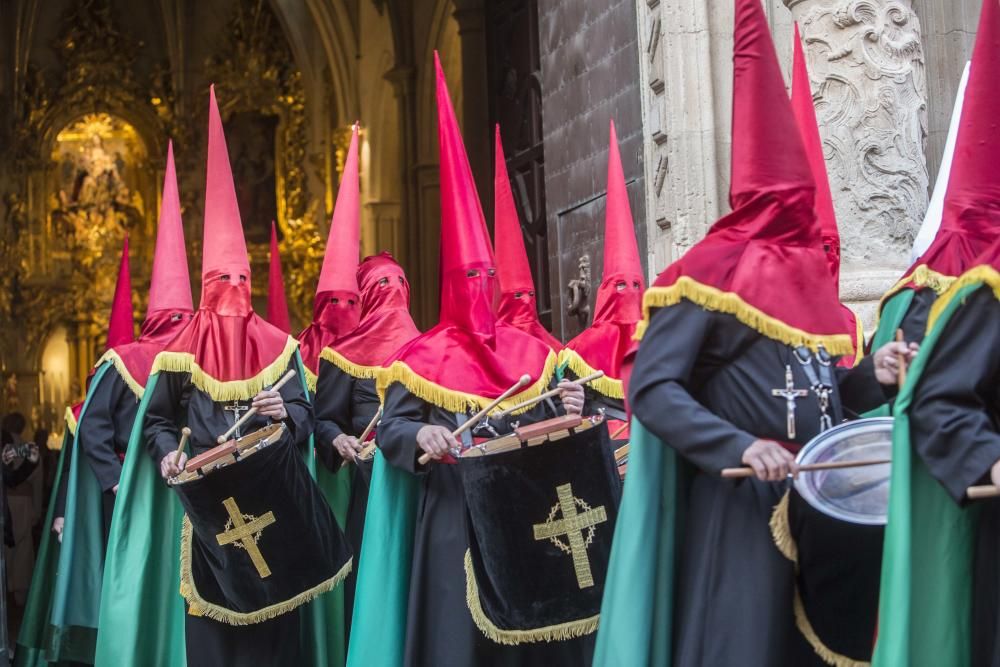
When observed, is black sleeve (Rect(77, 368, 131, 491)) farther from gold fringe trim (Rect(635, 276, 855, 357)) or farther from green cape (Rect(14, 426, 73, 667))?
gold fringe trim (Rect(635, 276, 855, 357))

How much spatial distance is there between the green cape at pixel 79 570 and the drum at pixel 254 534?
230 cm

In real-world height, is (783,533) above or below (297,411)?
below

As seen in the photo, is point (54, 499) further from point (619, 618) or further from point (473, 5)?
point (473, 5)

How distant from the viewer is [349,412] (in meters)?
7.50

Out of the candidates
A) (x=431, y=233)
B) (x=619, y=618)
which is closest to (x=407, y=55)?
(x=431, y=233)

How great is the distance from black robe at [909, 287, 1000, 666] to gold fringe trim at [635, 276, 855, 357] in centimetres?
54

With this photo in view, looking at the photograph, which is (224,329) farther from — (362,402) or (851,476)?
(851,476)

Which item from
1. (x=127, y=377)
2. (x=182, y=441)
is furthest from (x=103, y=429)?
(x=182, y=441)

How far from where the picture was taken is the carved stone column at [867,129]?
764 cm

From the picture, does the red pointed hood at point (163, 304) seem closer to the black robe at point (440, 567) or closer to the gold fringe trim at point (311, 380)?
the gold fringe trim at point (311, 380)

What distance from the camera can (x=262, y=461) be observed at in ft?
18.4

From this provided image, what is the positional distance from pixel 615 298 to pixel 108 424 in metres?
2.48

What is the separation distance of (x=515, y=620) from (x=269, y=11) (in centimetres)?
1814

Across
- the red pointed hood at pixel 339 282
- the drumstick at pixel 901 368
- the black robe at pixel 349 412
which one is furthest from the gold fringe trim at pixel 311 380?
the drumstick at pixel 901 368
